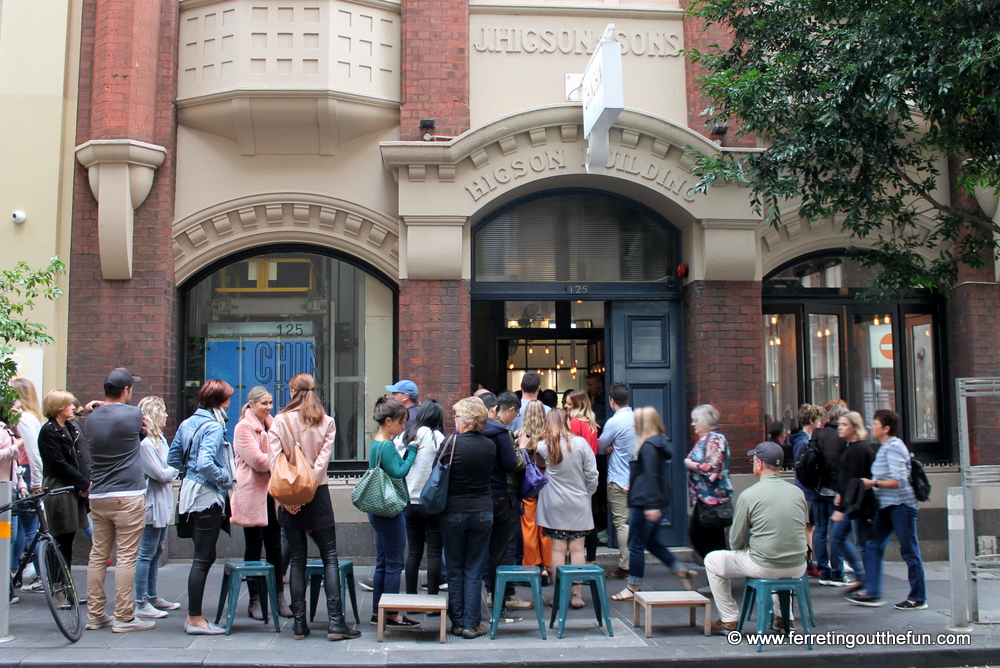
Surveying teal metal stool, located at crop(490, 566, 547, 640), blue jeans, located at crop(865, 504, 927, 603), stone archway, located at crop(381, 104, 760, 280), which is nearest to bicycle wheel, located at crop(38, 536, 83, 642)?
teal metal stool, located at crop(490, 566, 547, 640)

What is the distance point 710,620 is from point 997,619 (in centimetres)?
252

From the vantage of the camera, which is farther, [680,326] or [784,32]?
[680,326]

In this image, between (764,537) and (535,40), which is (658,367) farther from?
(535,40)

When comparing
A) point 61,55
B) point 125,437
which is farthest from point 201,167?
point 125,437

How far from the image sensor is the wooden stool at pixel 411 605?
6340 mm

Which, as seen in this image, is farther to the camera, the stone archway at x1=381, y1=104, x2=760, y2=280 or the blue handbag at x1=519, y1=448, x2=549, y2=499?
the stone archway at x1=381, y1=104, x2=760, y2=280

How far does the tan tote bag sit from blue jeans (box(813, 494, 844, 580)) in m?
5.24

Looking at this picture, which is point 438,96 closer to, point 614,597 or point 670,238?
point 670,238

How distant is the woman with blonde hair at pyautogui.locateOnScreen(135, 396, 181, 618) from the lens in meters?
7.15

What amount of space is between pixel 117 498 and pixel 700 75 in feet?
25.6

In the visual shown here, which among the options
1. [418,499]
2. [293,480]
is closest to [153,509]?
[293,480]

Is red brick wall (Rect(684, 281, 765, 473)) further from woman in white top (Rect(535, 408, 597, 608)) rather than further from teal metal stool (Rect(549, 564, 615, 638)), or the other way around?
teal metal stool (Rect(549, 564, 615, 638))

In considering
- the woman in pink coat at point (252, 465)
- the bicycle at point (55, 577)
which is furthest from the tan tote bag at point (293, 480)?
the bicycle at point (55, 577)

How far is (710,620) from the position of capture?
6.72m
